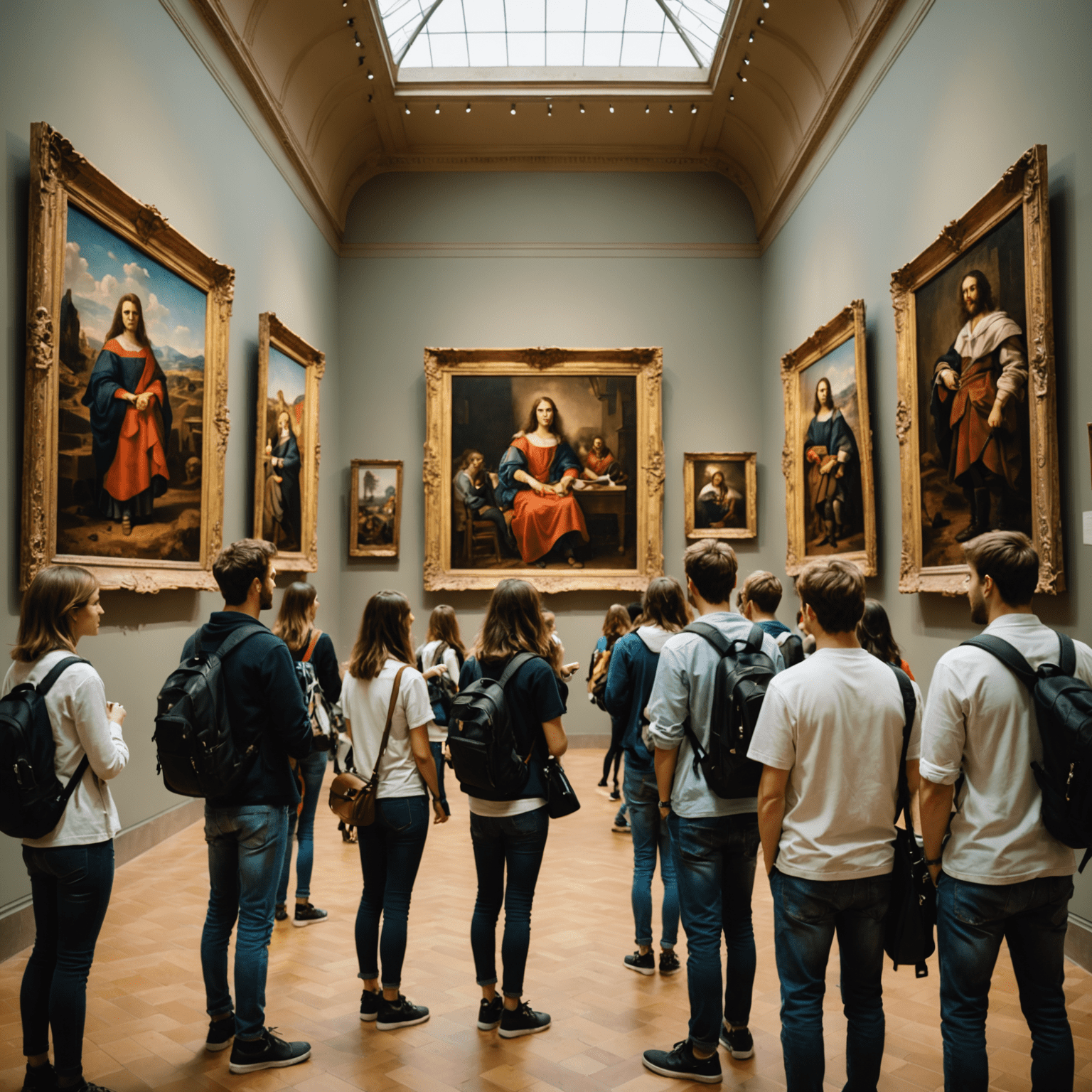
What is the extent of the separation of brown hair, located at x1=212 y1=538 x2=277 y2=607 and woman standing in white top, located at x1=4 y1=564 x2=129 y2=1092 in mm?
486

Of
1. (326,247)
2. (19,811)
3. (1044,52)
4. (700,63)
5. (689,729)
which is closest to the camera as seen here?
(19,811)

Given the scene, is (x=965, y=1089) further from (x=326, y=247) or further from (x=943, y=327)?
(x=326, y=247)

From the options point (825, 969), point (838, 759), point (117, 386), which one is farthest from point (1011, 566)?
point (117, 386)

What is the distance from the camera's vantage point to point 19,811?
327cm

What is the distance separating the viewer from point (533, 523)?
1334 centimetres

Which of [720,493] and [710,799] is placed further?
[720,493]

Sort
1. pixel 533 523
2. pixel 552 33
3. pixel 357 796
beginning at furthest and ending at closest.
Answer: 1. pixel 533 523
2. pixel 552 33
3. pixel 357 796


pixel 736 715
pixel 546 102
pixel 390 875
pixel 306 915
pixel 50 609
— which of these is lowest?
pixel 306 915

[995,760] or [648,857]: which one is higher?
[995,760]

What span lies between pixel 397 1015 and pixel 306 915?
5.77 ft

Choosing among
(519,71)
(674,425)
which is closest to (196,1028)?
(674,425)

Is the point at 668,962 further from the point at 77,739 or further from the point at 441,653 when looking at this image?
the point at 441,653

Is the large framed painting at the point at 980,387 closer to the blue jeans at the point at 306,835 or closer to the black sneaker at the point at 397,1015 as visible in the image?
the black sneaker at the point at 397,1015

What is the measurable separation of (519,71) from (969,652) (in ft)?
38.7
